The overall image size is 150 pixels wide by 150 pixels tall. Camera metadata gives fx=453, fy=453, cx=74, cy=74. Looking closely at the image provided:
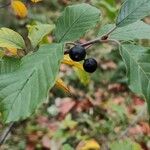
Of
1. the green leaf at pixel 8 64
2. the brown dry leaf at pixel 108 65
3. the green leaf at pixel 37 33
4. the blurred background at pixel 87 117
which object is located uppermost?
the green leaf at pixel 8 64

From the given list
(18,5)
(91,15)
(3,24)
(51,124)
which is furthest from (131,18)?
(3,24)

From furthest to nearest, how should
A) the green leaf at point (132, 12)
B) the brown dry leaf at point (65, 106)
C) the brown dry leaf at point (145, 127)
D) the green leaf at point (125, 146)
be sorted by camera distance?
the brown dry leaf at point (65, 106) → the brown dry leaf at point (145, 127) → the green leaf at point (125, 146) → the green leaf at point (132, 12)

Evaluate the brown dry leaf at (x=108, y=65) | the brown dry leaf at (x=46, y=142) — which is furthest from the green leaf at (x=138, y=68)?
the brown dry leaf at (x=108, y=65)

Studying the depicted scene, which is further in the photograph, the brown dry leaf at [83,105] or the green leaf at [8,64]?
the brown dry leaf at [83,105]

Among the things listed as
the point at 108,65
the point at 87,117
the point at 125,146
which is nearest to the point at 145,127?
the point at 87,117

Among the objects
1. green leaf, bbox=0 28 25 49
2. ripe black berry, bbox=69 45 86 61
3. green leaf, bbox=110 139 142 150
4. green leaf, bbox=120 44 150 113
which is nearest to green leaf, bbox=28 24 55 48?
green leaf, bbox=0 28 25 49

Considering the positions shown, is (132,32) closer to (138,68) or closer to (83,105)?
(138,68)

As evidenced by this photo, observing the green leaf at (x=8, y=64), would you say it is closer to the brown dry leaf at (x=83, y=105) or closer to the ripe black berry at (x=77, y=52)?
the ripe black berry at (x=77, y=52)
